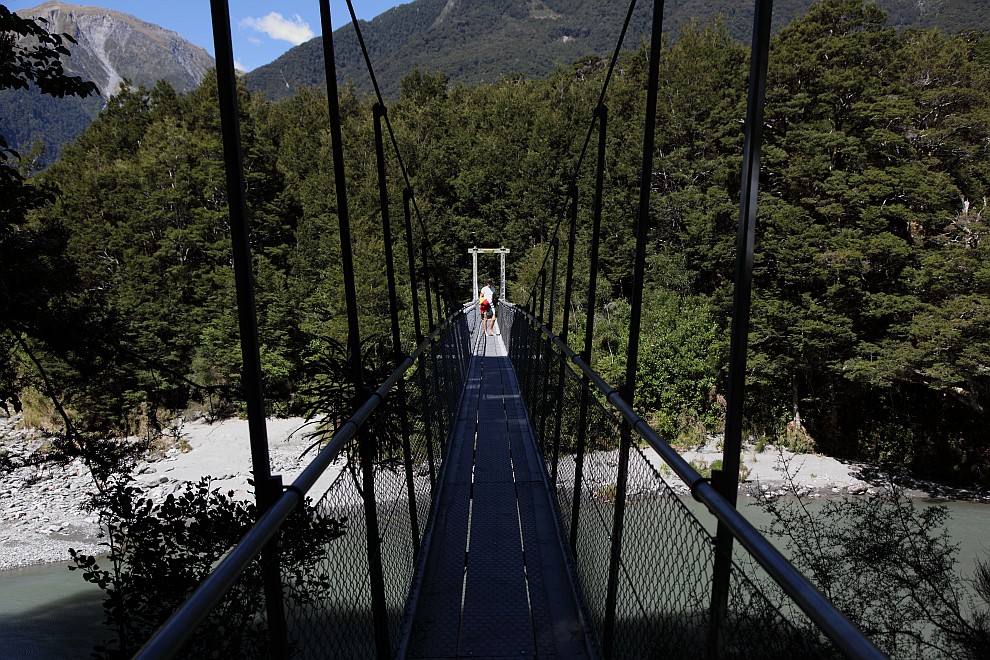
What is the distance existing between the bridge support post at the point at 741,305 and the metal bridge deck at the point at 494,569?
95 centimetres

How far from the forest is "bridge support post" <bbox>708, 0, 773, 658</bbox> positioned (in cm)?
228

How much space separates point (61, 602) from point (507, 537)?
12.2 metres

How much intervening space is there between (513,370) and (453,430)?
369 centimetres

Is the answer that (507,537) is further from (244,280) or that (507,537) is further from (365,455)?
(244,280)

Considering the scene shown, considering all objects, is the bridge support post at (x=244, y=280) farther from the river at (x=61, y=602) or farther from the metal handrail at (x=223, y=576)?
the river at (x=61, y=602)

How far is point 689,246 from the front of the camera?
73.0 ft

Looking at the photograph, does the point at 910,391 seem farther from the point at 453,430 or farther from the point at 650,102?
the point at 650,102

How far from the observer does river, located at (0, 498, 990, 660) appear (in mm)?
9711

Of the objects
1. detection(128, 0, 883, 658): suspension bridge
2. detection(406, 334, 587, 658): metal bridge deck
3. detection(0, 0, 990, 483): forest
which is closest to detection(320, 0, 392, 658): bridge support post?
detection(128, 0, 883, 658): suspension bridge

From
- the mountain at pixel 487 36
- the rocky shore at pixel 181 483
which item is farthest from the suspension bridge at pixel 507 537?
the mountain at pixel 487 36

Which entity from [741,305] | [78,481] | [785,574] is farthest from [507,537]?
[78,481]

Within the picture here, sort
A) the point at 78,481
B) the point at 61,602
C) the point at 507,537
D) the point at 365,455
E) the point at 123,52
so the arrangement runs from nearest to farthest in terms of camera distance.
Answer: the point at 365,455 < the point at 507,537 < the point at 61,602 < the point at 78,481 < the point at 123,52

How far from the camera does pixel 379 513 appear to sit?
2.12m

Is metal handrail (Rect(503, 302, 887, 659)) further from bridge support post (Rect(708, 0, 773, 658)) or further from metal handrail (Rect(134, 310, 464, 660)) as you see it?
metal handrail (Rect(134, 310, 464, 660))
